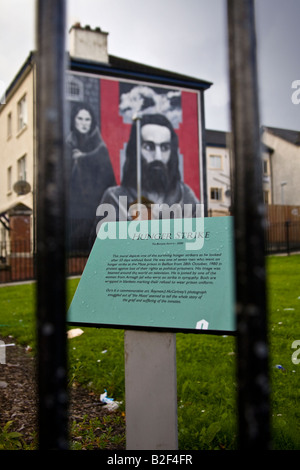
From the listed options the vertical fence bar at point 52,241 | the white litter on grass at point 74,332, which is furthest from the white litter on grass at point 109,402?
the vertical fence bar at point 52,241

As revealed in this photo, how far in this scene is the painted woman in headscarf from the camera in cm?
2294

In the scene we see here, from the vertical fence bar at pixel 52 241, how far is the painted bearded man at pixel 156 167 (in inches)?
908

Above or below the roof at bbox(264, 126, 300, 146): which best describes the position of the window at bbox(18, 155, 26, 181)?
below

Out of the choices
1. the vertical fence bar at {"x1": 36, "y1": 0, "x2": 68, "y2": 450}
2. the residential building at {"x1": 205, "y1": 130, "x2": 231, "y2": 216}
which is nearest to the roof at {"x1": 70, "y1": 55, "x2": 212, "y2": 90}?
the residential building at {"x1": 205, "y1": 130, "x2": 231, "y2": 216}

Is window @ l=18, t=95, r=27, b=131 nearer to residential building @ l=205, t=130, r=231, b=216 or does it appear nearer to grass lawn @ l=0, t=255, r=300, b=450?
residential building @ l=205, t=130, r=231, b=216

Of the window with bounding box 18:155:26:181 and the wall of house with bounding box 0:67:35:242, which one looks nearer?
the wall of house with bounding box 0:67:35:242

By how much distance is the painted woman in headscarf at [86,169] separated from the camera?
22.9 m

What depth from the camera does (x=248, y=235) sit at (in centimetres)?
97

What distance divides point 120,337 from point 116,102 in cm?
2006

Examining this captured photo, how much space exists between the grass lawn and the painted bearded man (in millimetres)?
17145

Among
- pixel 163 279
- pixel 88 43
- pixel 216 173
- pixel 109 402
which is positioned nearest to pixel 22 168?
pixel 88 43

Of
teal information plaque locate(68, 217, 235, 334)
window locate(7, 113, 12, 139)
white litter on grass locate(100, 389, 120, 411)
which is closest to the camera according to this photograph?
teal information plaque locate(68, 217, 235, 334)

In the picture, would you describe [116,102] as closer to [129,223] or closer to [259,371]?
[129,223]

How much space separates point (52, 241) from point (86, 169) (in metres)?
22.9
